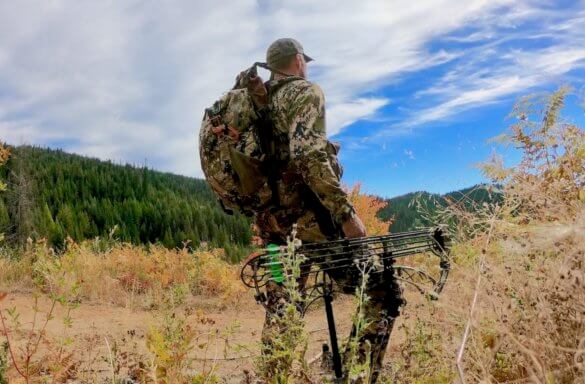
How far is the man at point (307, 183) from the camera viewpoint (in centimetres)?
362

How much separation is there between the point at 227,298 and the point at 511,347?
7316mm

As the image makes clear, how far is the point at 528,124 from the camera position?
420 centimetres

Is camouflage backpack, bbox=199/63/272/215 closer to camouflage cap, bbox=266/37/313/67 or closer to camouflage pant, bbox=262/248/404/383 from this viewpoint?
camouflage cap, bbox=266/37/313/67

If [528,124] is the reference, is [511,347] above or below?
below

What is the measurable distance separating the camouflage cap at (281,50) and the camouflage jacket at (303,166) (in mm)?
235

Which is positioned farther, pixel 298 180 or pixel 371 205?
pixel 371 205

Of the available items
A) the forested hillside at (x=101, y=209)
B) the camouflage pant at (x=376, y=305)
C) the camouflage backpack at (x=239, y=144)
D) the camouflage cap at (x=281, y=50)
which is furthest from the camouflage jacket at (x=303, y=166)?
the forested hillside at (x=101, y=209)

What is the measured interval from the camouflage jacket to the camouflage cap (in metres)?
0.24

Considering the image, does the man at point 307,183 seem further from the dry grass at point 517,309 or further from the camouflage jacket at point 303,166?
the dry grass at point 517,309

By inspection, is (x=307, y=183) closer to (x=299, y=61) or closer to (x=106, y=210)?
(x=299, y=61)

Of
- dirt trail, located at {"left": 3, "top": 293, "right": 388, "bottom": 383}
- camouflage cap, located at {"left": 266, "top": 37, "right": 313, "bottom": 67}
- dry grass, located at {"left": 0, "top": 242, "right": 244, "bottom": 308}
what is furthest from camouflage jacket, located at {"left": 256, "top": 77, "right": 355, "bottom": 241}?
dry grass, located at {"left": 0, "top": 242, "right": 244, "bottom": 308}

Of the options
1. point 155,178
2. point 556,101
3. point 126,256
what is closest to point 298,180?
point 556,101

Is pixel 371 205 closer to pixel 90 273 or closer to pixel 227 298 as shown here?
pixel 227 298

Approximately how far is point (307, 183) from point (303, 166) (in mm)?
118
